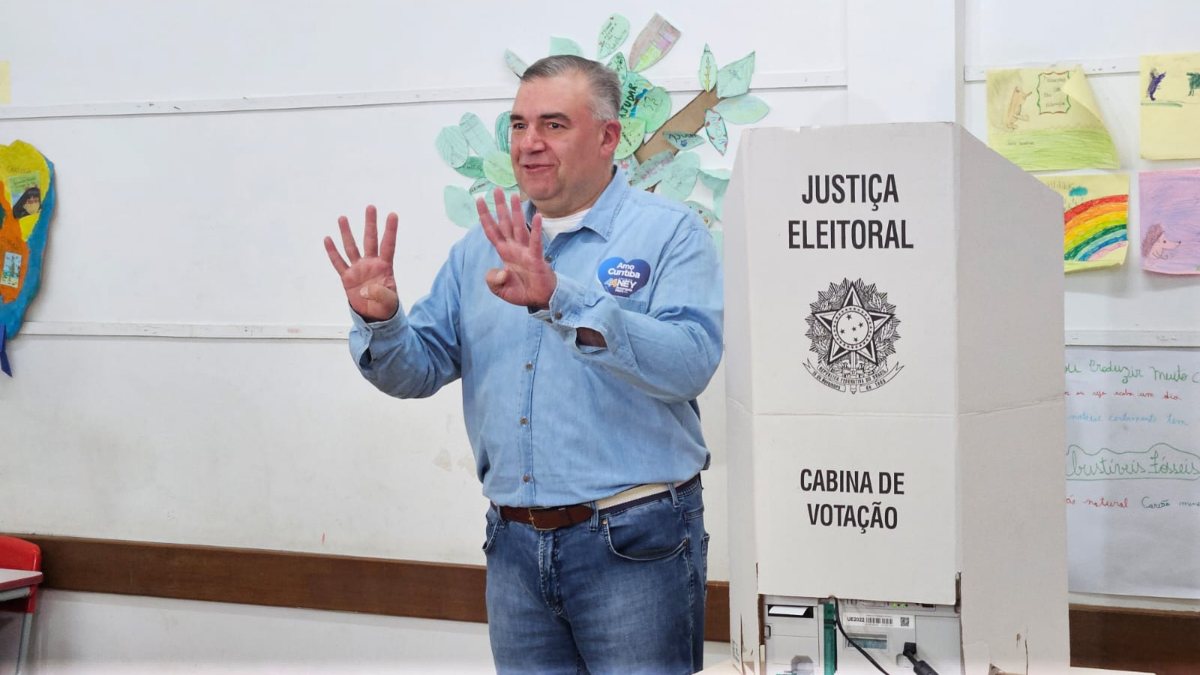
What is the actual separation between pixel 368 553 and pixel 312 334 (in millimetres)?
616

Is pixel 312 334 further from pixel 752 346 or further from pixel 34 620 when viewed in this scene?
pixel 752 346

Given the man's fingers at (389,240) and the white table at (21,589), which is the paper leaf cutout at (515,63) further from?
the white table at (21,589)

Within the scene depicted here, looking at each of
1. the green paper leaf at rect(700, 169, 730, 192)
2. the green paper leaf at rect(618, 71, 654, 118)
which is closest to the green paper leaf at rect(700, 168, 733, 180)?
the green paper leaf at rect(700, 169, 730, 192)

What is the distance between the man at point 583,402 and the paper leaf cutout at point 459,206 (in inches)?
36.1

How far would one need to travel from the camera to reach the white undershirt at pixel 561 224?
191 centimetres

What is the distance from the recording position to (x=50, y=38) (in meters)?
3.19

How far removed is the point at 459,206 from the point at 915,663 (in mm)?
1875

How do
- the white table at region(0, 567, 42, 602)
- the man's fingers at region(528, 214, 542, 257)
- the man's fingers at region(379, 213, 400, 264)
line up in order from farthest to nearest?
the white table at region(0, 567, 42, 602), the man's fingers at region(379, 213, 400, 264), the man's fingers at region(528, 214, 542, 257)

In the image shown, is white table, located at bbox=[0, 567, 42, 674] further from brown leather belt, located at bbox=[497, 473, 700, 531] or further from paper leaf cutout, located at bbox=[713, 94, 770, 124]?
paper leaf cutout, located at bbox=[713, 94, 770, 124]

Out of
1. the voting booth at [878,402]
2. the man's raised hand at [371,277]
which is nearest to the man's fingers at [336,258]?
the man's raised hand at [371,277]

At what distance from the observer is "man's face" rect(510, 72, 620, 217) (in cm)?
188

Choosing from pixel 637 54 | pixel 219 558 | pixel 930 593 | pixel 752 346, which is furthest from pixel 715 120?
pixel 219 558

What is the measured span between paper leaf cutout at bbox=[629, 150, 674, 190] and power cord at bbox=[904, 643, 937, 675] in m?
1.59

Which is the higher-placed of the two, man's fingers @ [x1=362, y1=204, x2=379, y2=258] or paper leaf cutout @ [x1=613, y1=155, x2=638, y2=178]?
paper leaf cutout @ [x1=613, y1=155, x2=638, y2=178]
